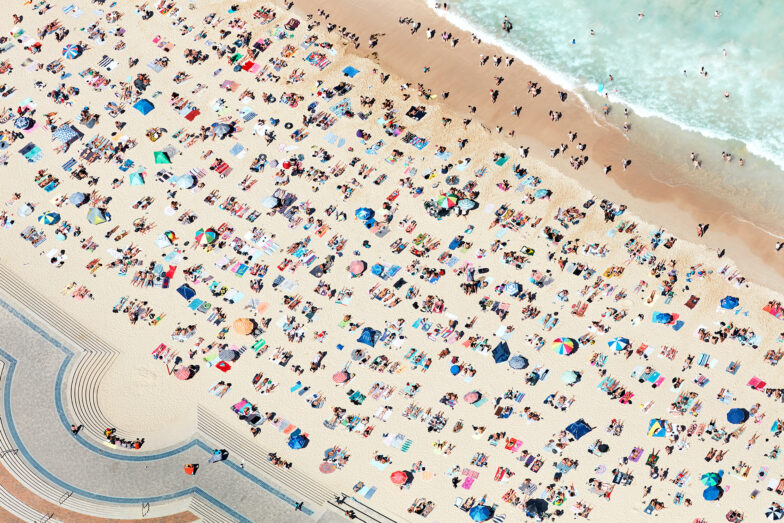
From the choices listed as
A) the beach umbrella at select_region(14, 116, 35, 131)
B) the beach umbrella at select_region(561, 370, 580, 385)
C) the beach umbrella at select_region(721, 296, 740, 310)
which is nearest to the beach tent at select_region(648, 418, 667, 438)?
the beach umbrella at select_region(561, 370, 580, 385)

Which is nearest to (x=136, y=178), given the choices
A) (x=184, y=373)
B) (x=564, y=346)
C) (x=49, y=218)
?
(x=49, y=218)

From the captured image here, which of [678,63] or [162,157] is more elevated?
[678,63]

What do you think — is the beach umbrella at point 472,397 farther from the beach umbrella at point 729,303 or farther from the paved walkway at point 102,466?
the beach umbrella at point 729,303

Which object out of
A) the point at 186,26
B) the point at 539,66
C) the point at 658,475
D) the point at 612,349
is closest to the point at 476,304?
the point at 612,349

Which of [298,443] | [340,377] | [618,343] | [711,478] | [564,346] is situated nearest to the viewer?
[711,478]

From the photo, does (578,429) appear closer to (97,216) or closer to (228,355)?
(228,355)

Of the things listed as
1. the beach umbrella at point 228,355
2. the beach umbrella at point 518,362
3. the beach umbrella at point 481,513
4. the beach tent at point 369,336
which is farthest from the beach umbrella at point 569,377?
the beach umbrella at point 228,355
